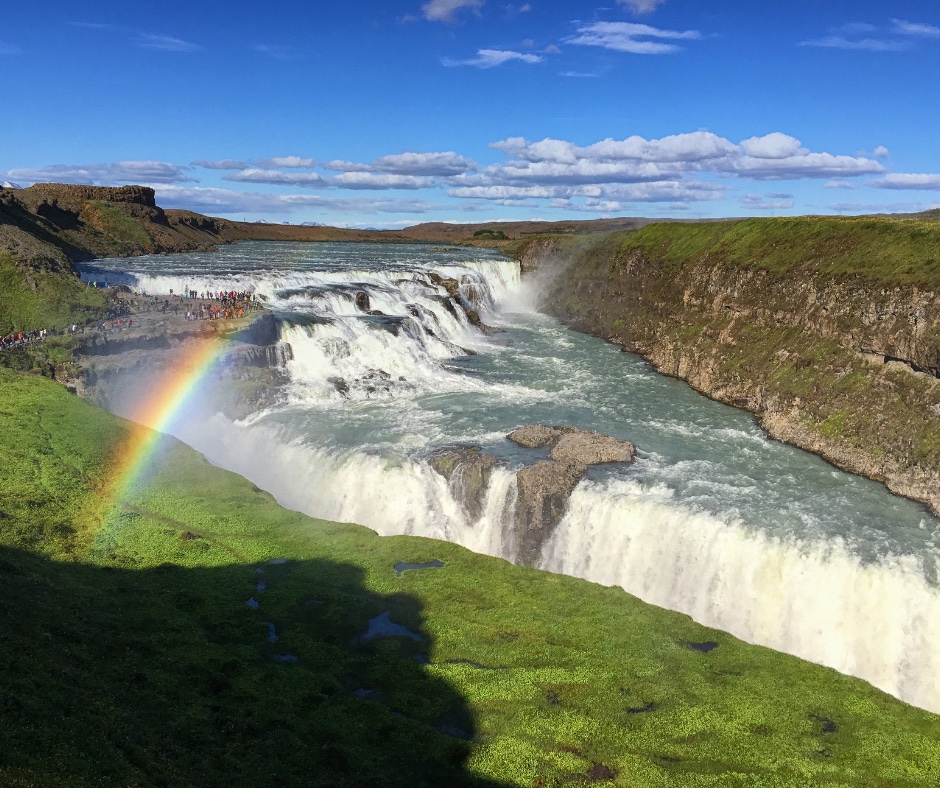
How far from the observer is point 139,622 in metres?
21.8

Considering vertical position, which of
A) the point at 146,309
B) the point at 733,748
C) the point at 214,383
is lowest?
the point at 733,748

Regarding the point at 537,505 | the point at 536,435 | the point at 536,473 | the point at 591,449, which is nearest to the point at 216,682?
the point at 537,505

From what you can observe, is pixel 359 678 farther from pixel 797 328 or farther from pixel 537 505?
pixel 797 328

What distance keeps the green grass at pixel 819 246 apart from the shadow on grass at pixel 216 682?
41.2 metres

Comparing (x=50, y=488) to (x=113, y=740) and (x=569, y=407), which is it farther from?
(x=569, y=407)

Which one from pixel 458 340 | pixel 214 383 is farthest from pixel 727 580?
pixel 458 340

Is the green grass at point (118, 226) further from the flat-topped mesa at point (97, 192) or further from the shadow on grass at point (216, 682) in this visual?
the shadow on grass at point (216, 682)

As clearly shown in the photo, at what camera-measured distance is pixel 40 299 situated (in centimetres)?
5162

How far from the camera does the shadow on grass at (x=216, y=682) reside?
47.6ft

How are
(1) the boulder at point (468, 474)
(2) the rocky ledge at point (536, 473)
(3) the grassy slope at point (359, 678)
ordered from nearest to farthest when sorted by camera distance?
(3) the grassy slope at point (359, 678) → (2) the rocky ledge at point (536, 473) → (1) the boulder at point (468, 474)

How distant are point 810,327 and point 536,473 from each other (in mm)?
28408

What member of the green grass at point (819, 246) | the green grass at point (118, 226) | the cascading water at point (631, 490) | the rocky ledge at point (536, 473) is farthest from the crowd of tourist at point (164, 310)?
the green grass at point (118, 226)

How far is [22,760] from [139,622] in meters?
9.88

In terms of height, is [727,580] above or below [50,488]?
below
